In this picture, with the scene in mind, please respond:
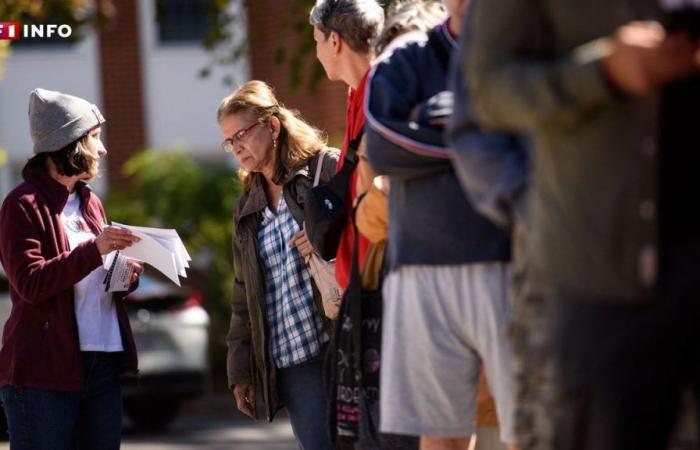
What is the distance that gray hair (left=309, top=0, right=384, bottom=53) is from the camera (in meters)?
5.06

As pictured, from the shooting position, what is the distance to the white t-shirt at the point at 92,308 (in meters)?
5.45

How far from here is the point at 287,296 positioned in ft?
18.1

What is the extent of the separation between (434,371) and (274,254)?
177 centimetres

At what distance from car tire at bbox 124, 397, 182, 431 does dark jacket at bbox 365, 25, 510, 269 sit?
29.2 ft

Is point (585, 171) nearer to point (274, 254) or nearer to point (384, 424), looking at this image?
point (384, 424)

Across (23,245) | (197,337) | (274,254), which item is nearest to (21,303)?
(23,245)

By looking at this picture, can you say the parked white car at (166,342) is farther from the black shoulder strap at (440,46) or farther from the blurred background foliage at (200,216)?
the black shoulder strap at (440,46)

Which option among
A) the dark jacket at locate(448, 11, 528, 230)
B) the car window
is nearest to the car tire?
the car window

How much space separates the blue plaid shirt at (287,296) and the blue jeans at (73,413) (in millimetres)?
631

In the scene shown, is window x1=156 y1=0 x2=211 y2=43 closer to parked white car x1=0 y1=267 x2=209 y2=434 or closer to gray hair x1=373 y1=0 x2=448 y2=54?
parked white car x1=0 y1=267 x2=209 y2=434

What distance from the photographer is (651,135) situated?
2.79 metres

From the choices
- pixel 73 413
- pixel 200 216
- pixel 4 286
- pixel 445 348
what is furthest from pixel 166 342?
pixel 445 348

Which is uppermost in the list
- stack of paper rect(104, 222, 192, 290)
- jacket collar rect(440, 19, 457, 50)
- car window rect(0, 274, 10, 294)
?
jacket collar rect(440, 19, 457, 50)

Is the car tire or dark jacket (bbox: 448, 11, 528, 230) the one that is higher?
dark jacket (bbox: 448, 11, 528, 230)
